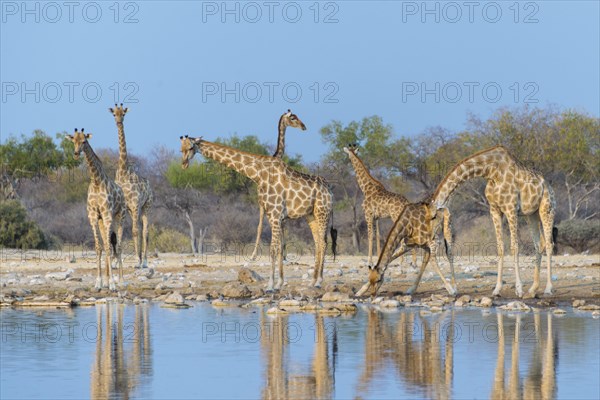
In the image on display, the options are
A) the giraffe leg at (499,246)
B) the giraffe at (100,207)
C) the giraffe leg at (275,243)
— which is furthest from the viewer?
the giraffe at (100,207)

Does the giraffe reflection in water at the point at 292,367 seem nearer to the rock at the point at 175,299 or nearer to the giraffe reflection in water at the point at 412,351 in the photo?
the giraffe reflection in water at the point at 412,351

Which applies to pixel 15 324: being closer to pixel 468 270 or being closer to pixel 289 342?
pixel 289 342

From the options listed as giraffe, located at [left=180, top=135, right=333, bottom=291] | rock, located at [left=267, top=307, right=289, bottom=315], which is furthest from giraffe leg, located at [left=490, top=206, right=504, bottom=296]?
rock, located at [left=267, top=307, right=289, bottom=315]

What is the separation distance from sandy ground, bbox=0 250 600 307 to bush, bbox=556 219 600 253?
15.8 ft

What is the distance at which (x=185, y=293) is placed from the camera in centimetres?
2061

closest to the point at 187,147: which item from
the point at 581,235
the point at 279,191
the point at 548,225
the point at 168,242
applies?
the point at 279,191

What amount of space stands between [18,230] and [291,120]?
1298 centimetres

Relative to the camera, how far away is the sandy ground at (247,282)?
19.9 metres

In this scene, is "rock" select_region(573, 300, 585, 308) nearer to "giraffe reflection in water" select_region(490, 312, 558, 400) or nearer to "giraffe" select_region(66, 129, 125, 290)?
"giraffe reflection in water" select_region(490, 312, 558, 400)

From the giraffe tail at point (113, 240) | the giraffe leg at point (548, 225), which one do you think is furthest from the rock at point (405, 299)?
the giraffe tail at point (113, 240)

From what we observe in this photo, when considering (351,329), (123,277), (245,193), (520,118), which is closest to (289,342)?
(351,329)

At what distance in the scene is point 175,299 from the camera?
62.0ft

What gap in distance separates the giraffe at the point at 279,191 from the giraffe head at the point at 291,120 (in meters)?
1.27

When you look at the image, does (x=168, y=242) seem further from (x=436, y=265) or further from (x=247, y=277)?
(x=436, y=265)
